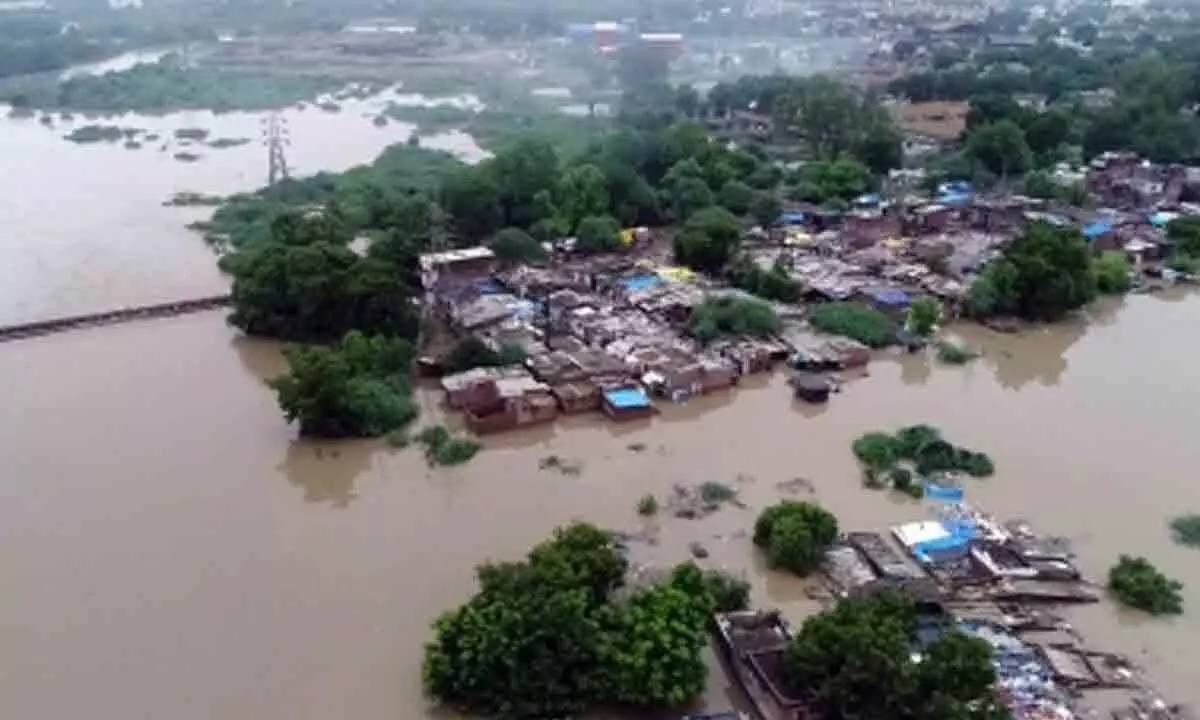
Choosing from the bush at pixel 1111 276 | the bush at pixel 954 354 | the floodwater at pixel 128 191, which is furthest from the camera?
the floodwater at pixel 128 191

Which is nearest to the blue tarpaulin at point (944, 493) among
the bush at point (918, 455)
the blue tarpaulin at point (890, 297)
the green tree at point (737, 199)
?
the bush at point (918, 455)

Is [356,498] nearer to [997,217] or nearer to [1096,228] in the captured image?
[997,217]

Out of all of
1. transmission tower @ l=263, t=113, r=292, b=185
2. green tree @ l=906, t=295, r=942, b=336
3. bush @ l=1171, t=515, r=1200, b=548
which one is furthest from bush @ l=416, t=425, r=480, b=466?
transmission tower @ l=263, t=113, r=292, b=185

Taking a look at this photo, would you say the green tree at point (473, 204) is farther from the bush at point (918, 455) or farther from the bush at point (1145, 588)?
the bush at point (1145, 588)

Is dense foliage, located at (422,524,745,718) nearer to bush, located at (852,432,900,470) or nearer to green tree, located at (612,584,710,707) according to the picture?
green tree, located at (612,584,710,707)

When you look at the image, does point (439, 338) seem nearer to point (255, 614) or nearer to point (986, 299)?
point (255, 614)

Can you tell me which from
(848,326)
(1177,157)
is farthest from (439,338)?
(1177,157)

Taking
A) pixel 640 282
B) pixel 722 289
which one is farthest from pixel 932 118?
pixel 640 282
